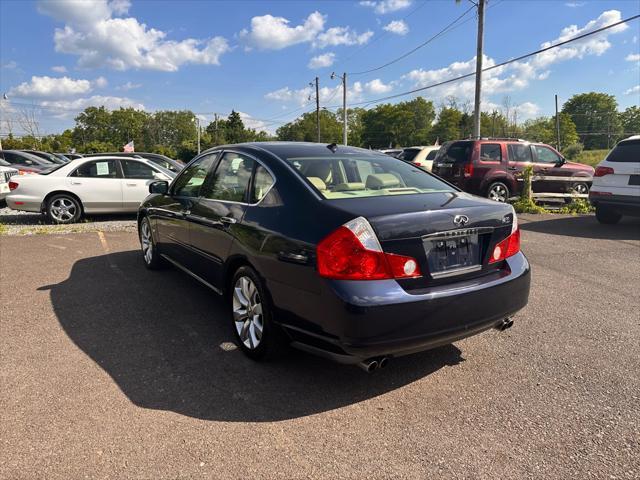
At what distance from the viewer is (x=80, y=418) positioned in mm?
2736

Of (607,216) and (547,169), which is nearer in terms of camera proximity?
(607,216)

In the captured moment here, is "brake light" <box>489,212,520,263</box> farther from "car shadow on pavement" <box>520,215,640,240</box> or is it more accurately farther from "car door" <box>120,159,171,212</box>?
"car door" <box>120,159,171,212</box>

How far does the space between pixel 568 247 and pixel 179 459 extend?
7094 mm

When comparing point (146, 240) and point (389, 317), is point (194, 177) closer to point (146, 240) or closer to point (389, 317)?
point (146, 240)

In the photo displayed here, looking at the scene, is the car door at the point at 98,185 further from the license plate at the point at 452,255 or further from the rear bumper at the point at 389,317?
the license plate at the point at 452,255

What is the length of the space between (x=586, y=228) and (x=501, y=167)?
10.1 ft

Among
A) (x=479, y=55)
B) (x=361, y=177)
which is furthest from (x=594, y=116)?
(x=361, y=177)

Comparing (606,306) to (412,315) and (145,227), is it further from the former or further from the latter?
(145,227)

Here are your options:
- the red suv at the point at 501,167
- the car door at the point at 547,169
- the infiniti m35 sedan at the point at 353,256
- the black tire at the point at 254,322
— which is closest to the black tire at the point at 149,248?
the infiniti m35 sedan at the point at 353,256

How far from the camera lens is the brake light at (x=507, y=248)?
3.12 metres

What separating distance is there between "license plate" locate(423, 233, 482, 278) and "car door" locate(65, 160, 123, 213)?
901 centimetres

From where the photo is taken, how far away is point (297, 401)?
2.94 m

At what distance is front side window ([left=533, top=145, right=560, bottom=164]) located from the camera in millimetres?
12609

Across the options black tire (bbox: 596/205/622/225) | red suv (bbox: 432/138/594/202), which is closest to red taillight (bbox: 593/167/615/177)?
black tire (bbox: 596/205/622/225)
